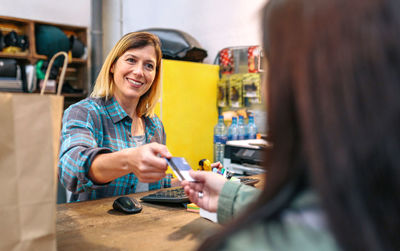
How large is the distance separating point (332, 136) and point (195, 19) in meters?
3.98

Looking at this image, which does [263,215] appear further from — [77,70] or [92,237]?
[77,70]

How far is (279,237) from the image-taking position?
474mm

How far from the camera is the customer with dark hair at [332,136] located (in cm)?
44

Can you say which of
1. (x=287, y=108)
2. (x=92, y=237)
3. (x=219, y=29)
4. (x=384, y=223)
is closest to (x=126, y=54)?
(x=92, y=237)

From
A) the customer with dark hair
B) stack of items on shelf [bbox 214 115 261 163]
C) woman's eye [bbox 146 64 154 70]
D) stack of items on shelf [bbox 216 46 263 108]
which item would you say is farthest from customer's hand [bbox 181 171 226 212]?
stack of items on shelf [bbox 216 46 263 108]

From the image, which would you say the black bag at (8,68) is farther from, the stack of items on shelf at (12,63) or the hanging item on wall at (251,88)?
the hanging item on wall at (251,88)

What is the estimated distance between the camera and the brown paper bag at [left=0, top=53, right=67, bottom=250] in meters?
0.71

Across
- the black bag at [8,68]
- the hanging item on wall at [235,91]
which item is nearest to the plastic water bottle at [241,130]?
the hanging item on wall at [235,91]

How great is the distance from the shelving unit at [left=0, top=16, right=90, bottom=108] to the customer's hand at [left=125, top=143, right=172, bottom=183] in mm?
3430

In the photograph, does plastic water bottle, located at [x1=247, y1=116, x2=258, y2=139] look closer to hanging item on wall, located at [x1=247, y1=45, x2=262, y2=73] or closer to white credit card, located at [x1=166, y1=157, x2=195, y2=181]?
hanging item on wall, located at [x1=247, y1=45, x2=262, y2=73]

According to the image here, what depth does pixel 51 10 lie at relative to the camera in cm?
464

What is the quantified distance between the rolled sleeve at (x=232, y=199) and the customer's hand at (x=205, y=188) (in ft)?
0.37

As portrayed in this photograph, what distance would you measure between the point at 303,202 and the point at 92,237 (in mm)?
737

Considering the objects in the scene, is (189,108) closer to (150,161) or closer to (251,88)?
(251,88)
